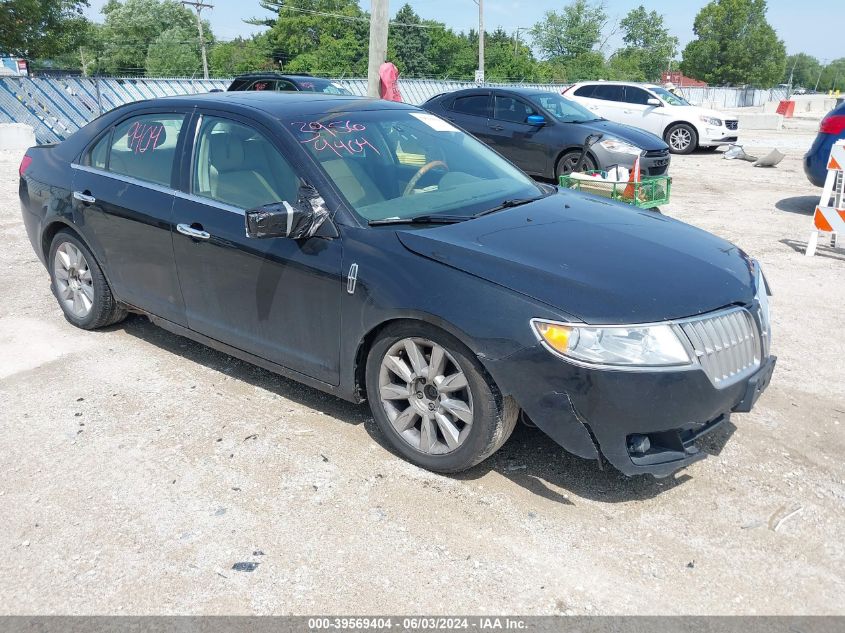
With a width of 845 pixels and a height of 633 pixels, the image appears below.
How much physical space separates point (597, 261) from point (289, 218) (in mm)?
1483

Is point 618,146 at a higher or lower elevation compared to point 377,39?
lower

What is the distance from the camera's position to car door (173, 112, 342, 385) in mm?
3754

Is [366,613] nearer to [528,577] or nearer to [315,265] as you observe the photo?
[528,577]

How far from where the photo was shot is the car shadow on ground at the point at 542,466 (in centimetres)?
346

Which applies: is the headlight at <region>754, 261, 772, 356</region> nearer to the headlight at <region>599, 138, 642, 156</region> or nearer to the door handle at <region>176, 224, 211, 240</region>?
the door handle at <region>176, 224, 211, 240</region>

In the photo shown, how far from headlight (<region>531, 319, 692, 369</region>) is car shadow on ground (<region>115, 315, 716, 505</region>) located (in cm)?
59

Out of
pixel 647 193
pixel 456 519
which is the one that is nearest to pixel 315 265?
pixel 456 519

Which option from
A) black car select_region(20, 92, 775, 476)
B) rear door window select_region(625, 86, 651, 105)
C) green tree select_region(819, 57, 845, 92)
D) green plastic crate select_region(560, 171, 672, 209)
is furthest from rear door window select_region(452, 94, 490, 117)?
green tree select_region(819, 57, 845, 92)

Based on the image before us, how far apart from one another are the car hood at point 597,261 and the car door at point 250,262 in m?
0.59

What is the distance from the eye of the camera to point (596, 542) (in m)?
3.09

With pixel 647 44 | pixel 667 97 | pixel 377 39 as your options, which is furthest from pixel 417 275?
pixel 647 44

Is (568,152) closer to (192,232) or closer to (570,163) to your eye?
(570,163)

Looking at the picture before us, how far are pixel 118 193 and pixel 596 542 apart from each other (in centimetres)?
357

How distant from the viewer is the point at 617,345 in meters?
2.99
